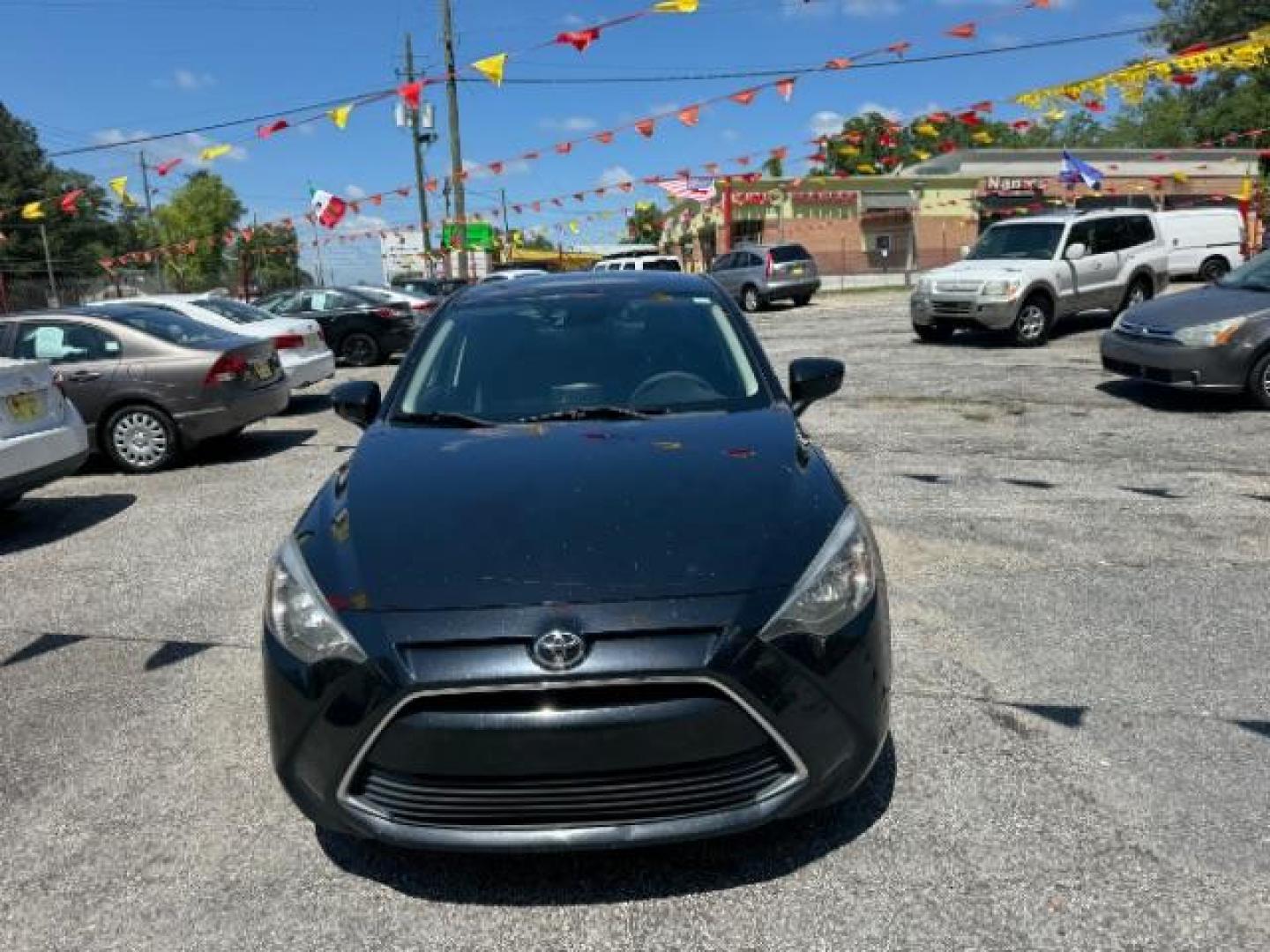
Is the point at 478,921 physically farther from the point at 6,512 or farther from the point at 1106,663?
the point at 6,512

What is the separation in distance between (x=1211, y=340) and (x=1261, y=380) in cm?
62

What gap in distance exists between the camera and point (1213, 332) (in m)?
8.52

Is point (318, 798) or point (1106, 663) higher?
point (318, 798)

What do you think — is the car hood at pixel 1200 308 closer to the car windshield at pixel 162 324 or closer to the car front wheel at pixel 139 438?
the car windshield at pixel 162 324

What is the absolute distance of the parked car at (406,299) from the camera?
1644 centimetres

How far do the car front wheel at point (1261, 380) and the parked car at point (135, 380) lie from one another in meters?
9.01

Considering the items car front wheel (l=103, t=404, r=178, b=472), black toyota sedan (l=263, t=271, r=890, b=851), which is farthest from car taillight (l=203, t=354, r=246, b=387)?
black toyota sedan (l=263, t=271, r=890, b=851)

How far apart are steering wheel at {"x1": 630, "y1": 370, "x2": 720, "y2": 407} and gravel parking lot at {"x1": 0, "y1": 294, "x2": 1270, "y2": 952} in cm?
134

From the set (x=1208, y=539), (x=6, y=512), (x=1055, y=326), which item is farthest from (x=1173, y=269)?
(x=6, y=512)

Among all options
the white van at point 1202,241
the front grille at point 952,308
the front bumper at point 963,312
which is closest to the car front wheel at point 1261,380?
the front bumper at point 963,312

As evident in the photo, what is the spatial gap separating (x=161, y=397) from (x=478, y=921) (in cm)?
737

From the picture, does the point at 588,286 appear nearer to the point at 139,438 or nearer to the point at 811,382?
the point at 811,382

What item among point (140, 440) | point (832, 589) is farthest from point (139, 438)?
point (832, 589)

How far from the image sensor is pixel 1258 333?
843cm
